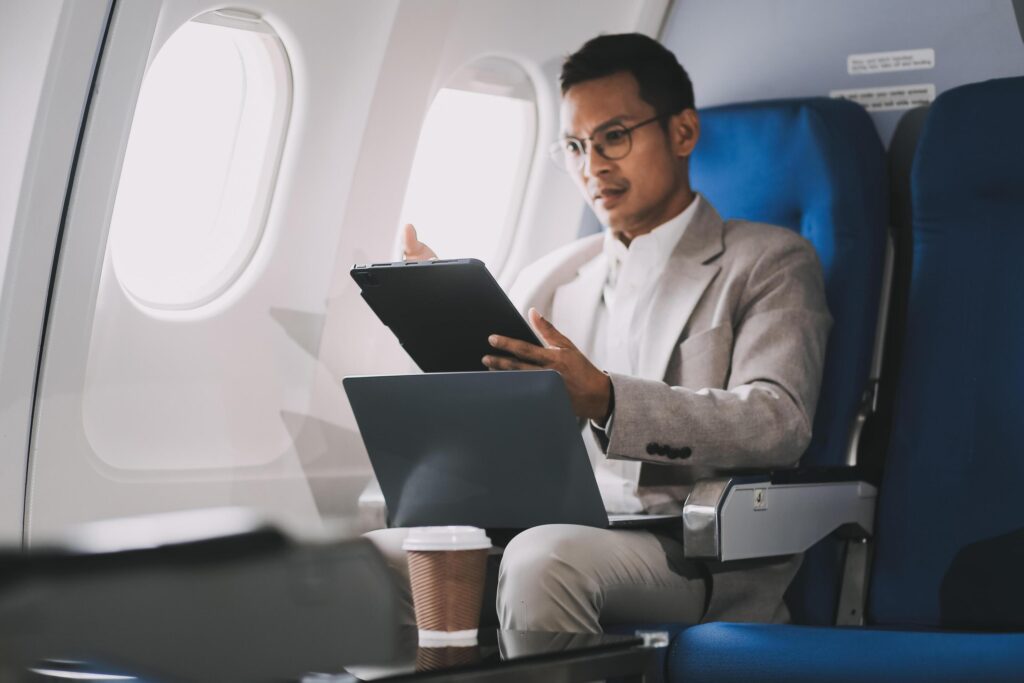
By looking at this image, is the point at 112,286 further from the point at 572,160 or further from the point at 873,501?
the point at 873,501

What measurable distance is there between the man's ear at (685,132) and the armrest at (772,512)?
0.70 metres

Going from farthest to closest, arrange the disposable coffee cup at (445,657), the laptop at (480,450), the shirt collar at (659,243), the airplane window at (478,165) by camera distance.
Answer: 1. the airplane window at (478,165)
2. the shirt collar at (659,243)
3. the laptop at (480,450)
4. the disposable coffee cup at (445,657)

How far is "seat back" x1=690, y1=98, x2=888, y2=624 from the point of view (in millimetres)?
2217

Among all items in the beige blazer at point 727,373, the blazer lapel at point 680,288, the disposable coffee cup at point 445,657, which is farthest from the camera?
the blazer lapel at point 680,288

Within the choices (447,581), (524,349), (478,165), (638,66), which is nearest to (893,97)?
(638,66)

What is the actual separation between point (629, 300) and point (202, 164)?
1.01 meters

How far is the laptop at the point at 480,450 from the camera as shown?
67.3 inches

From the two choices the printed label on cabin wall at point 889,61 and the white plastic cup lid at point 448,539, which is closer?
the white plastic cup lid at point 448,539

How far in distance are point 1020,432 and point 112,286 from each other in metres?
1.63

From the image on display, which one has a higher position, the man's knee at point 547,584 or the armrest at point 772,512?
the armrest at point 772,512

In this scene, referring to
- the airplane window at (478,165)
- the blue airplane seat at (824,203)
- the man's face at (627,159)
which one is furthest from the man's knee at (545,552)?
the airplane window at (478,165)

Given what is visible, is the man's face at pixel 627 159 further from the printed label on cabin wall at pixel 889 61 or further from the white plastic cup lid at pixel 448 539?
the white plastic cup lid at pixel 448 539

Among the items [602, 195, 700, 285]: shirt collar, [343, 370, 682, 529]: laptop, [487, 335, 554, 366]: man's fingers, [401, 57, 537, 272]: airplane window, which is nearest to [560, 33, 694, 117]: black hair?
[602, 195, 700, 285]: shirt collar

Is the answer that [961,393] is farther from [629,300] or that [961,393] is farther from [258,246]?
[258,246]
